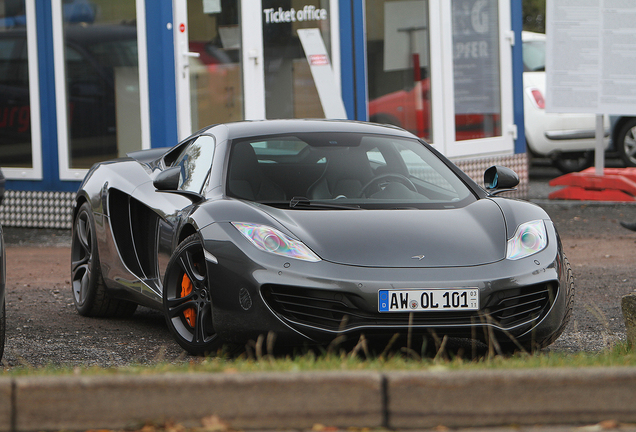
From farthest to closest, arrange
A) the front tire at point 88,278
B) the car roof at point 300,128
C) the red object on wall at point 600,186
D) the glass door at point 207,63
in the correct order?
the red object on wall at point 600,186
the glass door at point 207,63
the front tire at point 88,278
the car roof at point 300,128

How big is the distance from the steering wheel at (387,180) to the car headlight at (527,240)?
0.78 meters

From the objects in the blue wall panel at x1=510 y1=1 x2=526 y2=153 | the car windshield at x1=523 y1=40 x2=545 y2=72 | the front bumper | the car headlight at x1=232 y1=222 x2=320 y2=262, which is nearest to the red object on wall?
the blue wall panel at x1=510 y1=1 x2=526 y2=153

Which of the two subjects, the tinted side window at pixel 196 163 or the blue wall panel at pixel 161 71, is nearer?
the tinted side window at pixel 196 163

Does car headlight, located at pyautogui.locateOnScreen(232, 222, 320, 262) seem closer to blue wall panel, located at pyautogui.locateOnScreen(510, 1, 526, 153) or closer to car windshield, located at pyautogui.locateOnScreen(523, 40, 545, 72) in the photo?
blue wall panel, located at pyautogui.locateOnScreen(510, 1, 526, 153)

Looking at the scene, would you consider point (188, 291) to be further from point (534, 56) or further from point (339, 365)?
point (534, 56)

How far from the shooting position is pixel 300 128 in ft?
19.1

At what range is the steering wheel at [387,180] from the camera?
553cm

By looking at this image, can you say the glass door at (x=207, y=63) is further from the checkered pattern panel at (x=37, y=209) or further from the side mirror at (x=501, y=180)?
the side mirror at (x=501, y=180)

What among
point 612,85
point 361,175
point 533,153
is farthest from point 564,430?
point 533,153

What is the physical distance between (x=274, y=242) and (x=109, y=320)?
7.15ft

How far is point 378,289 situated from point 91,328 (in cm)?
232

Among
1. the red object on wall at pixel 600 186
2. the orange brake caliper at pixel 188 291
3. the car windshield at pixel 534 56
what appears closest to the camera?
the orange brake caliper at pixel 188 291

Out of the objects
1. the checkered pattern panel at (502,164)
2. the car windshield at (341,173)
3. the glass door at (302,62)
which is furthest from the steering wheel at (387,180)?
the checkered pattern panel at (502,164)

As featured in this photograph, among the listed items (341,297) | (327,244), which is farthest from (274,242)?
(341,297)
